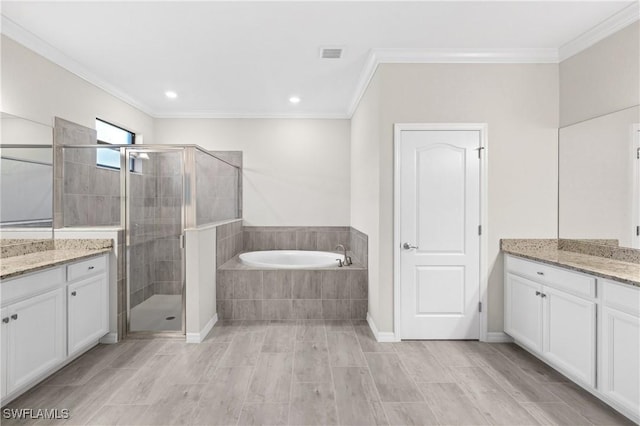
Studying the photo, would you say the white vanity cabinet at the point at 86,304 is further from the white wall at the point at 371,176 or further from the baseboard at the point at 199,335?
the white wall at the point at 371,176

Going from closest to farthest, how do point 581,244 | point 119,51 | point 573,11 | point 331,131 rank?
point 573,11
point 581,244
point 119,51
point 331,131

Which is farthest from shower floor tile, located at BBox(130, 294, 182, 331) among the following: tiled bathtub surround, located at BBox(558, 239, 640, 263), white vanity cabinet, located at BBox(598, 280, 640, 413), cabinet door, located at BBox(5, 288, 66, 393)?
tiled bathtub surround, located at BBox(558, 239, 640, 263)

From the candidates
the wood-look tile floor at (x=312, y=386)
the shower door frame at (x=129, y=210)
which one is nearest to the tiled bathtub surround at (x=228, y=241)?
the shower door frame at (x=129, y=210)

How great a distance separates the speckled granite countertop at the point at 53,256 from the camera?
2.17 meters

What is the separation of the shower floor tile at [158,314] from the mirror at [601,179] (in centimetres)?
385

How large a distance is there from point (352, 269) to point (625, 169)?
258 centimetres

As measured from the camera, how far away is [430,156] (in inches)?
124

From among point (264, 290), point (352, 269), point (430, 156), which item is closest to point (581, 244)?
point (430, 156)

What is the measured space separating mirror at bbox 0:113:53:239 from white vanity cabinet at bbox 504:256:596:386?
14.2 ft

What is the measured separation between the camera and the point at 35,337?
2236 millimetres

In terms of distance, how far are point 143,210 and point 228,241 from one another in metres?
1.27

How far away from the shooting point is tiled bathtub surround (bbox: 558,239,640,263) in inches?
98.3

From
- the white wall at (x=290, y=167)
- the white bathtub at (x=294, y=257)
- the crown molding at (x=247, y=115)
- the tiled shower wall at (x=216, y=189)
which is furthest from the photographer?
the white wall at (x=290, y=167)

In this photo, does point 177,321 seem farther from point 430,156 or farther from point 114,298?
point 430,156
